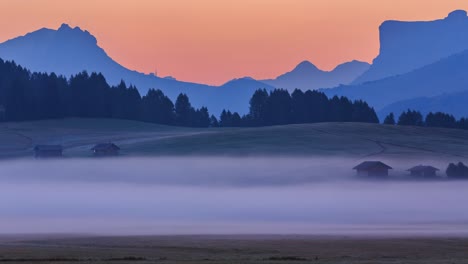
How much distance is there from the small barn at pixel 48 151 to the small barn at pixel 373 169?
4103cm

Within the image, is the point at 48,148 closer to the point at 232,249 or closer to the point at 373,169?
the point at 373,169

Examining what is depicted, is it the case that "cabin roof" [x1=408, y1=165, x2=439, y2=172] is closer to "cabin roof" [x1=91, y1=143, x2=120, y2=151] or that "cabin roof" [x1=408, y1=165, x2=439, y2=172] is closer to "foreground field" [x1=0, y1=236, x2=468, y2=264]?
"cabin roof" [x1=91, y1=143, x2=120, y2=151]

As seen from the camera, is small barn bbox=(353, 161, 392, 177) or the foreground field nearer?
the foreground field

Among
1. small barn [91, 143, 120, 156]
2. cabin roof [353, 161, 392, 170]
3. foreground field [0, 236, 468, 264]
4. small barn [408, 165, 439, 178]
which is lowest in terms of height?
foreground field [0, 236, 468, 264]

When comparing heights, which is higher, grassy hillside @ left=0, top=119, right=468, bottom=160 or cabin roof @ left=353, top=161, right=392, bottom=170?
grassy hillside @ left=0, top=119, right=468, bottom=160

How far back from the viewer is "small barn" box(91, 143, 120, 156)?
167837 mm

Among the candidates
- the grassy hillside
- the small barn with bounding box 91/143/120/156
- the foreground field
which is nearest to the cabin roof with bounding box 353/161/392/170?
the grassy hillside

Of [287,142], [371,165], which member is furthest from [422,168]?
[287,142]

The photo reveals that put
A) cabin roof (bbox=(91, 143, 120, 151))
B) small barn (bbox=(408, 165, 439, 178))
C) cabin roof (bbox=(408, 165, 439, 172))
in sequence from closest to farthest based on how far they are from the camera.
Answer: small barn (bbox=(408, 165, 439, 178)), cabin roof (bbox=(408, 165, 439, 172)), cabin roof (bbox=(91, 143, 120, 151))

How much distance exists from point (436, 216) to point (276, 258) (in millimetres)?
49979

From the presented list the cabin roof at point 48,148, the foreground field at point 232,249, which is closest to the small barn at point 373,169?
the cabin roof at point 48,148

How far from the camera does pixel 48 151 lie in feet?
563

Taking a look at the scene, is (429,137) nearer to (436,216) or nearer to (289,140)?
(289,140)

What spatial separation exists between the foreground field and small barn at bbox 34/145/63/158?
3504 inches
